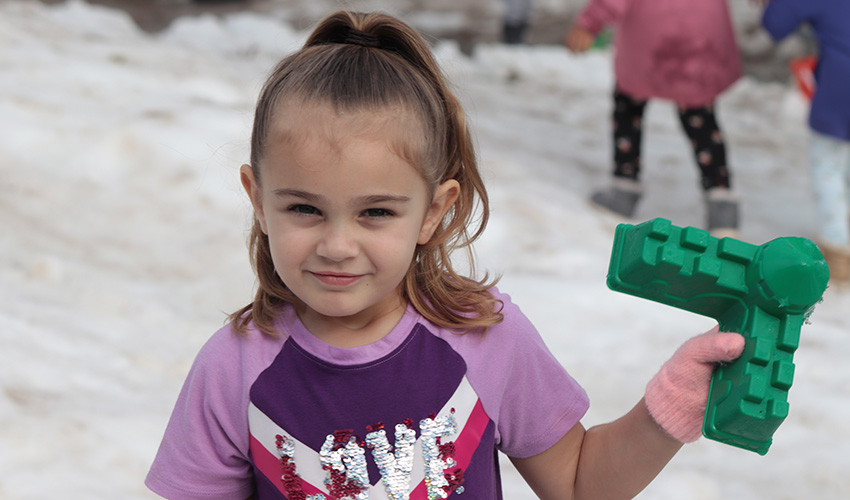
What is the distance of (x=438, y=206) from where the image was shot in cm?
161

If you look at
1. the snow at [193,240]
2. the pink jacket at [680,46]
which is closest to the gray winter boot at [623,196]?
the snow at [193,240]

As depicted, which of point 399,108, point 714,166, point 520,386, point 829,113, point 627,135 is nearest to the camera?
point 399,108

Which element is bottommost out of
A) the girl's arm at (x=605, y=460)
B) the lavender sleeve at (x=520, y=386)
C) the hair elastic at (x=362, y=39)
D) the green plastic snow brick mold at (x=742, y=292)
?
the girl's arm at (x=605, y=460)

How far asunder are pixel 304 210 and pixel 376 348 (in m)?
0.26

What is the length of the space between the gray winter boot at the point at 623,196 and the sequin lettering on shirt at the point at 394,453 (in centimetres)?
361

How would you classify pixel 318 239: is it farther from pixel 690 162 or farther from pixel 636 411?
pixel 690 162

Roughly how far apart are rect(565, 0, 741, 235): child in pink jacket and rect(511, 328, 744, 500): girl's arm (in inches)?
125

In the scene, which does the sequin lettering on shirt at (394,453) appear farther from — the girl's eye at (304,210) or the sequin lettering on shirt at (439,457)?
the girl's eye at (304,210)

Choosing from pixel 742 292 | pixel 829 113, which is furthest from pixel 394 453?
pixel 829 113

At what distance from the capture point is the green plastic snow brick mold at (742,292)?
4.34ft

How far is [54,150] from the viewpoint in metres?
4.55

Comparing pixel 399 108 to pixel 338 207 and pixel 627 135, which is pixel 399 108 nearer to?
pixel 338 207

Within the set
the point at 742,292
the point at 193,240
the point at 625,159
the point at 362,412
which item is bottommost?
the point at 193,240

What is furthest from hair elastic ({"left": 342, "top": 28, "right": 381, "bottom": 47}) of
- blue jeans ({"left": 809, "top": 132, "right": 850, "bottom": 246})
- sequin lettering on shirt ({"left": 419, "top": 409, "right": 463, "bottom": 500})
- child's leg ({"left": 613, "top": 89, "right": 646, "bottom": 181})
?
child's leg ({"left": 613, "top": 89, "right": 646, "bottom": 181})
